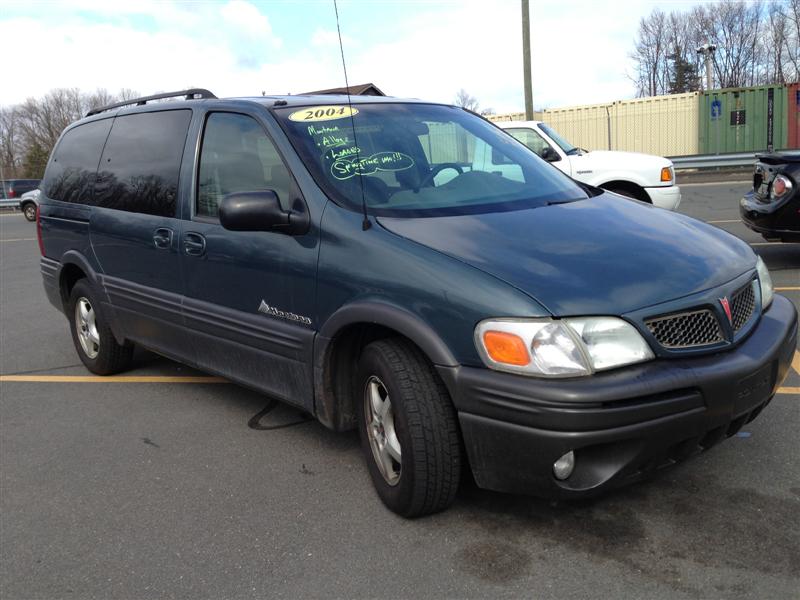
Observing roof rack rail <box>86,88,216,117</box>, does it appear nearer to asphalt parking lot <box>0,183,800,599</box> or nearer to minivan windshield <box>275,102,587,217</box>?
minivan windshield <box>275,102,587,217</box>

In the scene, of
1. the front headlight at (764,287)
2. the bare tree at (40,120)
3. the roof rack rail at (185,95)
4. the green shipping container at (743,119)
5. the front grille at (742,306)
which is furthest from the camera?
the bare tree at (40,120)

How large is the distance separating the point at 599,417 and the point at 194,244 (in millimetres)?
2465

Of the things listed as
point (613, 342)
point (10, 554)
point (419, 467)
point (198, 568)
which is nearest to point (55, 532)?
point (10, 554)

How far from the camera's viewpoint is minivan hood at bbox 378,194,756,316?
2.70 meters

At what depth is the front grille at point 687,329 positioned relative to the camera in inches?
106

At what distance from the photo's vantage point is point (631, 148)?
28.0 meters


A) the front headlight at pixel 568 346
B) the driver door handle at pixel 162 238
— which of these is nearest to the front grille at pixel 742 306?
the front headlight at pixel 568 346

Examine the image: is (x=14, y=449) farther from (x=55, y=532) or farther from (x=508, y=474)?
(x=508, y=474)

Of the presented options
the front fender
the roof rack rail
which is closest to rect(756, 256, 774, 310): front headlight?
the front fender

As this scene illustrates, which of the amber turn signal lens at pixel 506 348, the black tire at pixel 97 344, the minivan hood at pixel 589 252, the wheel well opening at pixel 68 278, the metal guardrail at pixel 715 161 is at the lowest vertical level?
the metal guardrail at pixel 715 161

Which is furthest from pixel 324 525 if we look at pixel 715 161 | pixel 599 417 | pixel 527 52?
pixel 715 161

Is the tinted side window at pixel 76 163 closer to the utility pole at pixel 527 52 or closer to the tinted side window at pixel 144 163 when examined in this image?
the tinted side window at pixel 144 163

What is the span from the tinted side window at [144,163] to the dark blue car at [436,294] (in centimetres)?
2

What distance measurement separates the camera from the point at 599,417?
251cm
